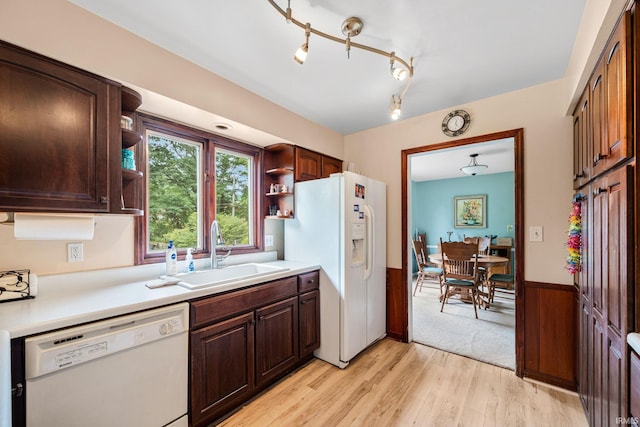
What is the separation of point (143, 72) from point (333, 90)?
141 cm

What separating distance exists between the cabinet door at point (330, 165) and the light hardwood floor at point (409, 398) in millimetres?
2022

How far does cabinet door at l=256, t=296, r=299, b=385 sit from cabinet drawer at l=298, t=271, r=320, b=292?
117 millimetres

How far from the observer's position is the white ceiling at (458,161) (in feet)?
13.4

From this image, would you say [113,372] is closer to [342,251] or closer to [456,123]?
[342,251]

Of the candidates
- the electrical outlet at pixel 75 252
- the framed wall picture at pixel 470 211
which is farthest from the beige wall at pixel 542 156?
the framed wall picture at pixel 470 211

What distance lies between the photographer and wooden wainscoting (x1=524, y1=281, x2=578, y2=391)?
6.77 ft

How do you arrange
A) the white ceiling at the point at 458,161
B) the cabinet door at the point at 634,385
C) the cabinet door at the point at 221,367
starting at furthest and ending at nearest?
the white ceiling at the point at 458,161 → the cabinet door at the point at 221,367 → the cabinet door at the point at 634,385

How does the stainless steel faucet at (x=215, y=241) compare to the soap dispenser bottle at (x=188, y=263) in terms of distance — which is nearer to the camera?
the soap dispenser bottle at (x=188, y=263)

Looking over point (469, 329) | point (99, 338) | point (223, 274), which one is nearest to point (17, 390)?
point (99, 338)

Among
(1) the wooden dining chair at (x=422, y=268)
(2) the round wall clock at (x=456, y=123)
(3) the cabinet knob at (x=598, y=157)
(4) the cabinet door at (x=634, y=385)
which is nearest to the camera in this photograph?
(4) the cabinet door at (x=634, y=385)

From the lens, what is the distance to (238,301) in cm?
183

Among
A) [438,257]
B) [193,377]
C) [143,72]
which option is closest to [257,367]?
[193,377]

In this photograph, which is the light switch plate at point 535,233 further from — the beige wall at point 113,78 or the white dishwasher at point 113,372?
the white dishwasher at point 113,372

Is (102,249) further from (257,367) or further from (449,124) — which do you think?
(449,124)
